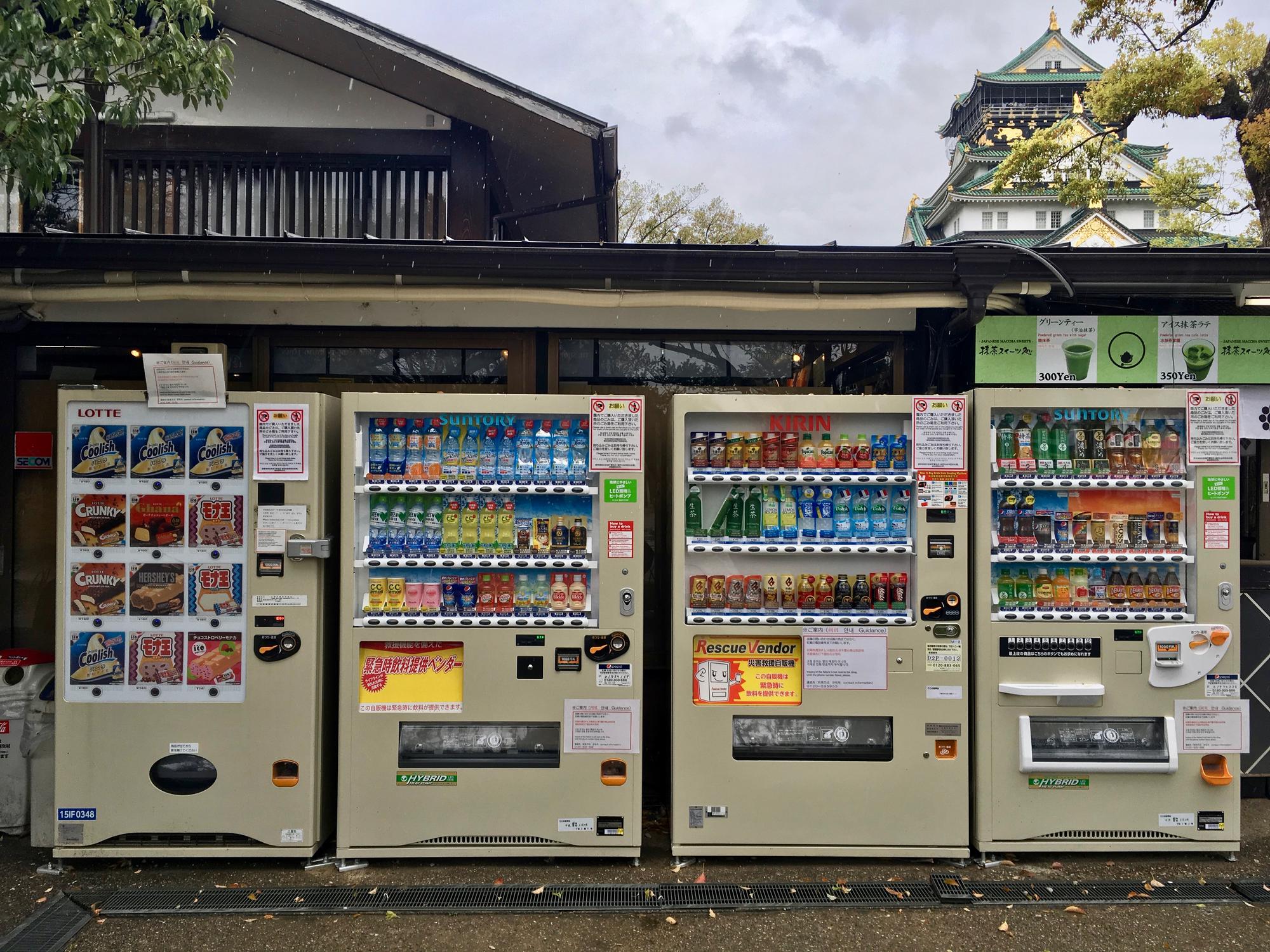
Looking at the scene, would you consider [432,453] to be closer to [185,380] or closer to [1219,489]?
[185,380]

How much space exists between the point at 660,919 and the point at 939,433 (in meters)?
2.73

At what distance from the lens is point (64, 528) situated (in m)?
3.81

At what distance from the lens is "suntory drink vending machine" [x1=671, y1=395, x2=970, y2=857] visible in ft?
12.5

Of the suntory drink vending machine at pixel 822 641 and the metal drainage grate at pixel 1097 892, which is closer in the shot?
the metal drainage grate at pixel 1097 892

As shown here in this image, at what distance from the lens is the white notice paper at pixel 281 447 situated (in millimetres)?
3828

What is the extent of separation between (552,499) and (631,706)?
1.17 metres

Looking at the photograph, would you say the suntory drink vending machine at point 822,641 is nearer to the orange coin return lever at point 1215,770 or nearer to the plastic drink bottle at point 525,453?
Result: the plastic drink bottle at point 525,453

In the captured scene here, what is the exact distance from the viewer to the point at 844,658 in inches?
153

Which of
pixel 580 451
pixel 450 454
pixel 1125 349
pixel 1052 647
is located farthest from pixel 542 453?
pixel 1125 349

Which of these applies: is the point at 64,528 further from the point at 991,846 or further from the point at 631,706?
the point at 991,846

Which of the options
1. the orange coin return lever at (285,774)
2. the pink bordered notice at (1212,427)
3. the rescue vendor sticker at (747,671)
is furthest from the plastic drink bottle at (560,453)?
the pink bordered notice at (1212,427)

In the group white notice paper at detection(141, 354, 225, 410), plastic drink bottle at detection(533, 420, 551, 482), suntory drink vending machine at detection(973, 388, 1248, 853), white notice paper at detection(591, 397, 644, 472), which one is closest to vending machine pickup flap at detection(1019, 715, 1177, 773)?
suntory drink vending machine at detection(973, 388, 1248, 853)

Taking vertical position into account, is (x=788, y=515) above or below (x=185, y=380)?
below

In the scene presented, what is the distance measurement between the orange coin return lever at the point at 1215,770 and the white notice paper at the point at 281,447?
484cm
